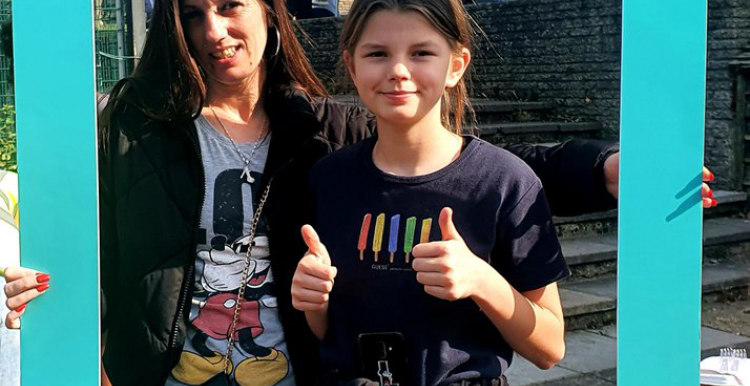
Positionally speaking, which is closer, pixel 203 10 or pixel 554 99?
pixel 203 10

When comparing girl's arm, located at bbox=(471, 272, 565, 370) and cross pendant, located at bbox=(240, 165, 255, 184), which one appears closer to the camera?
girl's arm, located at bbox=(471, 272, 565, 370)

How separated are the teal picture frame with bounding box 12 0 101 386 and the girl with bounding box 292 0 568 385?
337 millimetres

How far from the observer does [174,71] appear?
1.35 m

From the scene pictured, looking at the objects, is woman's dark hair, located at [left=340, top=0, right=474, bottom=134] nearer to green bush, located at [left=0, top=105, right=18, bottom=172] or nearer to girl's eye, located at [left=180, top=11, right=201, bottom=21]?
girl's eye, located at [left=180, top=11, right=201, bottom=21]

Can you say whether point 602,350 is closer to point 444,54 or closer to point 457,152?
point 457,152

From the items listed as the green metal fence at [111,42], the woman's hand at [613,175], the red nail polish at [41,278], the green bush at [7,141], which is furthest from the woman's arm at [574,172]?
the green bush at [7,141]

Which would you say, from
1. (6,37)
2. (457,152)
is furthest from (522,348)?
(6,37)

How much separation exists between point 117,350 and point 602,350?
76cm

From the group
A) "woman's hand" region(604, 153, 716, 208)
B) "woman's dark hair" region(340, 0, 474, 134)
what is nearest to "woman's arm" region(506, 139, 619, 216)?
"woman's hand" region(604, 153, 716, 208)

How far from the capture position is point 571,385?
134 centimetres

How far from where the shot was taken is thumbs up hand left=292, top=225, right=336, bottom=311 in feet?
4.02

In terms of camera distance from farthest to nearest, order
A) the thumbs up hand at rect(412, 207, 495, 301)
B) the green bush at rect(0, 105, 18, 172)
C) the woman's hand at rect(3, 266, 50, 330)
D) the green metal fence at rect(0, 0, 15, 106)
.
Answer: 1. the green bush at rect(0, 105, 18, 172)
2. the green metal fence at rect(0, 0, 15, 106)
3. the woman's hand at rect(3, 266, 50, 330)
4. the thumbs up hand at rect(412, 207, 495, 301)

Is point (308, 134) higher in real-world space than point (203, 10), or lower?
lower

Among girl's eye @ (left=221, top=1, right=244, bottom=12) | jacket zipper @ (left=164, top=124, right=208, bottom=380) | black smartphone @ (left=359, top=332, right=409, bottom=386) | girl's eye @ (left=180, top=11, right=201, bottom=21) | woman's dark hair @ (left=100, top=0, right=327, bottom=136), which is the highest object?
girl's eye @ (left=221, top=1, right=244, bottom=12)
